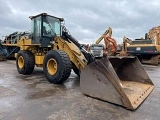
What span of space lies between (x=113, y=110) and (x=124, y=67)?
2.48m

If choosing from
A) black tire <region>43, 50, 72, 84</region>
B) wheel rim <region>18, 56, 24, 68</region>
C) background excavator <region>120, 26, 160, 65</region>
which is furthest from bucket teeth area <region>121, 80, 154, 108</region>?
background excavator <region>120, 26, 160, 65</region>

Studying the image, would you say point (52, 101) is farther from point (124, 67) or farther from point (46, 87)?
point (124, 67)

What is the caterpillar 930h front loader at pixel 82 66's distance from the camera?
405 cm

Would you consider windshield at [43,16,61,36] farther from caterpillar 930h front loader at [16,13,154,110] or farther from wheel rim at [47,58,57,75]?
wheel rim at [47,58,57,75]

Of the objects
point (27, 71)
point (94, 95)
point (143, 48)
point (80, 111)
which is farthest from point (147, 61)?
point (80, 111)

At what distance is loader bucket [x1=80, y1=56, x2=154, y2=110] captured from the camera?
3852mm

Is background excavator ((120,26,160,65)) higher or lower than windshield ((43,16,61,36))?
lower

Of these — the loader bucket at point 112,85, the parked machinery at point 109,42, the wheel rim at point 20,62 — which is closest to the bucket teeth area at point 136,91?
the loader bucket at point 112,85

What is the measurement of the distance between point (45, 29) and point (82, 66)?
2256mm

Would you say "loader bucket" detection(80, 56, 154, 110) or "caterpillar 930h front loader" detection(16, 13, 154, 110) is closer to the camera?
"loader bucket" detection(80, 56, 154, 110)

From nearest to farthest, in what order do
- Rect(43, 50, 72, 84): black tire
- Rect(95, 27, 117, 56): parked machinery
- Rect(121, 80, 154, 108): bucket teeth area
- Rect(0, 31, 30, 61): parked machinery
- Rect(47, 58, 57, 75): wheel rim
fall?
Rect(121, 80, 154, 108): bucket teeth area, Rect(43, 50, 72, 84): black tire, Rect(47, 58, 57, 75): wheel rim, Rect(95, 27, 117, 56): parked machinery, Rect(0, 31, 30, 61): parked machinery

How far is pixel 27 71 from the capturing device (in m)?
7.42

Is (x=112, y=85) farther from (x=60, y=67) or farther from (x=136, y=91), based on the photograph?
(x=60, y=67)

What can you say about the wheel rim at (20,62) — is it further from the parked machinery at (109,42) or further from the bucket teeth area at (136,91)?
the parked machinery at (109,42)
